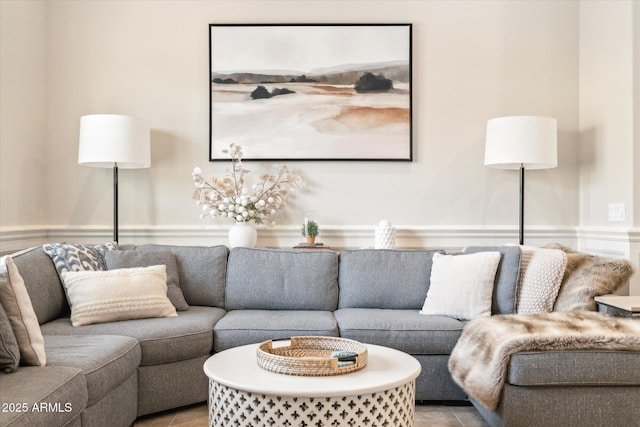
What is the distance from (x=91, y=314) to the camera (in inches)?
101

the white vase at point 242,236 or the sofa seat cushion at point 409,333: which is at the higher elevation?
the white vase at point 242,236

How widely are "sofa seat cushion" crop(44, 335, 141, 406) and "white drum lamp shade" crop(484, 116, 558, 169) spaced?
2380 millimetres

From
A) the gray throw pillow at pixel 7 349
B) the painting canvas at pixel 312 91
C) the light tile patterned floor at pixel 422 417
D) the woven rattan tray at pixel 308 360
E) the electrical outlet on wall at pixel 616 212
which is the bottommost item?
the light tile patterned floor at pixel 422 417

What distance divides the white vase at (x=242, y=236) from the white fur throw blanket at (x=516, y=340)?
5.12 ft

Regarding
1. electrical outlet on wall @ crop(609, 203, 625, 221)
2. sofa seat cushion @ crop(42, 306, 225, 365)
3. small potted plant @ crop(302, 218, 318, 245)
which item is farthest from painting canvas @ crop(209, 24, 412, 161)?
sofa seat cushion @ crop(42, 306, 225, 365)

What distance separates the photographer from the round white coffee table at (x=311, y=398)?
1.59m

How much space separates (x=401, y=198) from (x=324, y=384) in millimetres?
2229

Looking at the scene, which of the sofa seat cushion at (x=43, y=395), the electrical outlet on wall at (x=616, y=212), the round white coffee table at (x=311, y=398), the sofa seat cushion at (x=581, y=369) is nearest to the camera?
the sofa seat cushion at (x=43, y=395)

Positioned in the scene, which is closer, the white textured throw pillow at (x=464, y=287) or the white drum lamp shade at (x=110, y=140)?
the white textured throw pillow at (x=464, y=287)

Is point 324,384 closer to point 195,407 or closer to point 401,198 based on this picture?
point 195,407

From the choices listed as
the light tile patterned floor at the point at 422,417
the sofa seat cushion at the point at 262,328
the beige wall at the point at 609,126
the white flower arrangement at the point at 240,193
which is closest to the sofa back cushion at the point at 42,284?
the light tile patterned floor at the point at 422,417

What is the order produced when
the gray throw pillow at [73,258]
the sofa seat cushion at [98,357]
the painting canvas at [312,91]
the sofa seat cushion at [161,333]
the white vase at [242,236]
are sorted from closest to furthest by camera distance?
the sofa seat cushion at [98,357] → the sofa seat cushion at [161,333] → the gray throw pillow at [73,258] → the white vase at [242,236] → the painting canvas at [312,91]

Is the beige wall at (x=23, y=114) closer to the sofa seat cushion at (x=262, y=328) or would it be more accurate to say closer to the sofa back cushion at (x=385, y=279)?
the sofa seat cushion at (x=262, y=328)

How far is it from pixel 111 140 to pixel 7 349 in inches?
71.1
